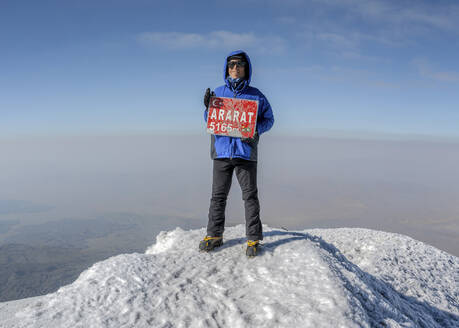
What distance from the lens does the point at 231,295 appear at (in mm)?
3961

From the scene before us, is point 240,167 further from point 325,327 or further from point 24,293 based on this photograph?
point 24,293

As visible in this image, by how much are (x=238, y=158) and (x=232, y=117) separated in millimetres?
795

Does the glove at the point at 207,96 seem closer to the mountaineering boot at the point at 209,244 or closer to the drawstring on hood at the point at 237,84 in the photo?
the drawstring on hood at the point at 237,84

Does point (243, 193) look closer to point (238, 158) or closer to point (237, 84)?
point (238, 158)

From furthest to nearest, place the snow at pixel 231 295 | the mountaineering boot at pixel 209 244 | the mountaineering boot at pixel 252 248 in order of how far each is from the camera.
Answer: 1. the mountaineering boot at pixel 209 244
2. the mountaineering boot at pixel 252 248
3. the snow at pixel 231 295

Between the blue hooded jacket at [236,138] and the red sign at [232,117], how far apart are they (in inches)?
4.8

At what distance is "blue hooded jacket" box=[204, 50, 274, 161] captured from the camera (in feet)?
17.7

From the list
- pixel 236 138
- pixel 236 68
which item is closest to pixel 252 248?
pixel 236 138

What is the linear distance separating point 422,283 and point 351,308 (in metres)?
4.46

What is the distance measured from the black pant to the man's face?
165 cm

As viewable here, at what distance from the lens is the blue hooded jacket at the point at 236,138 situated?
5.40 meters

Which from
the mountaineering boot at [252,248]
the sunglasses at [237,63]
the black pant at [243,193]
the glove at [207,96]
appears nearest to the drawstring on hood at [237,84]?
the sunglasses at [237,63]

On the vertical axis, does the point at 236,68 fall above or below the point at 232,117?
above

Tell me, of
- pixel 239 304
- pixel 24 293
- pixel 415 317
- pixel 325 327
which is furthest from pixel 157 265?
pixel 24 293
